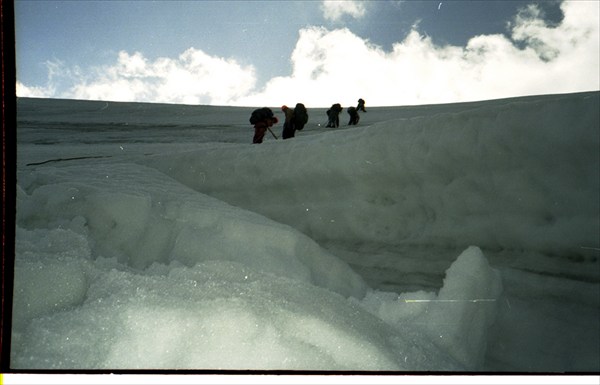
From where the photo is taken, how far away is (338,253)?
2328 mm

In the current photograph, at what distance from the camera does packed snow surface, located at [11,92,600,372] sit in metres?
0.96

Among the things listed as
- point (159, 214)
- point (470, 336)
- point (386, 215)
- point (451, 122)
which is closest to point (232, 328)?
point (470, 336)

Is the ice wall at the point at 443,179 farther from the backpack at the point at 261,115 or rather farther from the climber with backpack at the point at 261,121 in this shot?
the backpack at the point at 261,115

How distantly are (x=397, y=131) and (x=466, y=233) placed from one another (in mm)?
667

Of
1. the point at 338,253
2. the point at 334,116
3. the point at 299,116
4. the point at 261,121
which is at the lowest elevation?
the point at 338,253

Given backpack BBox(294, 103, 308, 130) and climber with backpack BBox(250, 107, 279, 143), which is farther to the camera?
backpack BBox(294, 103, 308, 130)

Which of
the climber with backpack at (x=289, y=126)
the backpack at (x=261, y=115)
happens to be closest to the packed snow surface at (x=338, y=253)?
the backpack at (x=261, y=115)

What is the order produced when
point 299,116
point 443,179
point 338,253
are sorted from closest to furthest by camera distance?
point 443,179 → point 338,253 → point 299,116

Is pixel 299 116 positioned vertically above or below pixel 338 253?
above

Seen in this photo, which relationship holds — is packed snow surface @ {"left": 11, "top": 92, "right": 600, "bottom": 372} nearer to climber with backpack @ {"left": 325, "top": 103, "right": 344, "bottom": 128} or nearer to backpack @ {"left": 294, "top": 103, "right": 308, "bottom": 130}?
backpack @ {"left": 294, "top": 103, "right": 308, "bottom": 130}

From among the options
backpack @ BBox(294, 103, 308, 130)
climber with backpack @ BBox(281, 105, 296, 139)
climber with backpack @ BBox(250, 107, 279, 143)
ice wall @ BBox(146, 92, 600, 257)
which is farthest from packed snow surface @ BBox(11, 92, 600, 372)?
backpack @ BBox(294, 103, 308, 130)

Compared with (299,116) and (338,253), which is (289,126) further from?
(338,253)

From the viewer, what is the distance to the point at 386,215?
2.20m

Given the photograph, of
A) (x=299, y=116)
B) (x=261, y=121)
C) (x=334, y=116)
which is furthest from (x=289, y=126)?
(x=334, y=116)
